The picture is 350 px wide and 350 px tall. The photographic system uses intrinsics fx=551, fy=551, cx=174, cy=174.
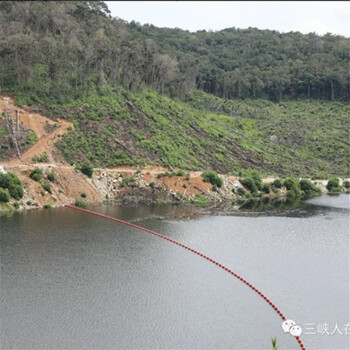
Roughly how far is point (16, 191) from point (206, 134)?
167 ft

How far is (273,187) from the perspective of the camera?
9188 cm

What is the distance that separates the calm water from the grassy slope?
2295 centimetres

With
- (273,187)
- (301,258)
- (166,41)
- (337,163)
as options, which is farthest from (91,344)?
(166,41)

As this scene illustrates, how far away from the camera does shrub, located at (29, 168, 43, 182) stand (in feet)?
224

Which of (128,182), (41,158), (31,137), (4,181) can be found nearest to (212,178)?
(128,182)

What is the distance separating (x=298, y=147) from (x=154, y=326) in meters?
94.0

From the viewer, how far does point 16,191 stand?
64500 mm

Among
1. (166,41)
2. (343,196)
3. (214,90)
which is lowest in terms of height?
(343,196)

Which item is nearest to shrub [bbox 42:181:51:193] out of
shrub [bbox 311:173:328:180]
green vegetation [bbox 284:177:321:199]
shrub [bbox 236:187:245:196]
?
shrub [bbox 236:187:245:196]

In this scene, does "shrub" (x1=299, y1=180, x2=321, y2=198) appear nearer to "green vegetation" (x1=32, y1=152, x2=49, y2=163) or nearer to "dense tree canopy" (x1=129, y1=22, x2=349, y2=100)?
"green vegetation" (x1=32, y1=152, x2=49, y2=163)

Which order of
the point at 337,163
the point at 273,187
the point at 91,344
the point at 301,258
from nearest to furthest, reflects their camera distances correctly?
the point at 91,344
the point at 301,258
the point at 273,187
the point at 337,163

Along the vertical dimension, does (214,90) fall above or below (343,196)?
above

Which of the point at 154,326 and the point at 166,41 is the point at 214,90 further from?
the point at 154,326

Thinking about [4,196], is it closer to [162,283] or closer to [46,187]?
[46,187]
